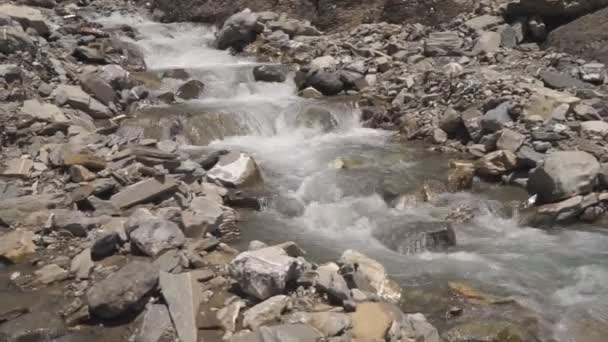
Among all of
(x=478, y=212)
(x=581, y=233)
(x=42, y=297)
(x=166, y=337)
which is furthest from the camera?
(x=478, y=212)

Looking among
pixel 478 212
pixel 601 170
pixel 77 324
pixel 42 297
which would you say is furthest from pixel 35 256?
pixel 601 170

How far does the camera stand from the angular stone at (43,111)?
7.78 meters

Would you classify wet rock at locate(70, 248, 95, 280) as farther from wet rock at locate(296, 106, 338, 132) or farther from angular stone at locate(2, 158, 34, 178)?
wet rock at locate(296, 106, 338, 132)

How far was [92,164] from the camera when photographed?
6730mm

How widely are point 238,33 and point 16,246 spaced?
9266mm

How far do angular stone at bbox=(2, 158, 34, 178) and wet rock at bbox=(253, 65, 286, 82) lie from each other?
5.37 metres

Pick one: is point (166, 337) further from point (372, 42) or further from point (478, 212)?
point (372, 42)

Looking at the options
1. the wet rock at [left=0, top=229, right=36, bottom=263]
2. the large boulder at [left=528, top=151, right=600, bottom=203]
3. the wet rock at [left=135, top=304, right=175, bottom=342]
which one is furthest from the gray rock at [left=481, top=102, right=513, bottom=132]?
the wet rock at [left=0, top=229, right=36, bottom=263]

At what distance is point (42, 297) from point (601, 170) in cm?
590

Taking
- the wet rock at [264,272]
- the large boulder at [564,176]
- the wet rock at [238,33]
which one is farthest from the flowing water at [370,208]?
the wet rock at [238,33]

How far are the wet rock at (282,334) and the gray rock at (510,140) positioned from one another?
481 centimetres

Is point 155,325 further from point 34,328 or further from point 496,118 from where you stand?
point 496,118

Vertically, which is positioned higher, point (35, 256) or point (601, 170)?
point (601, 170)

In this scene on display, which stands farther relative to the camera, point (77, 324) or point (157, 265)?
point (157, 265)
